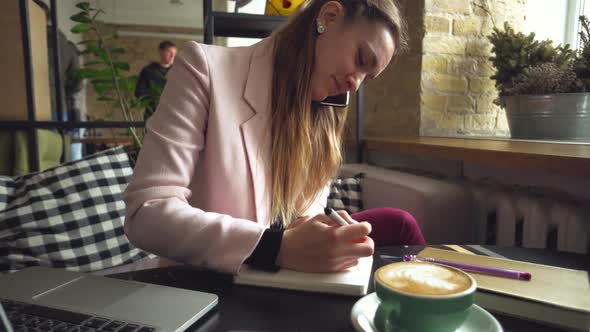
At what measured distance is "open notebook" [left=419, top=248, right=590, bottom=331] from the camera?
1.39ft

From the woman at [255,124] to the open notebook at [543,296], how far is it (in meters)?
0.26

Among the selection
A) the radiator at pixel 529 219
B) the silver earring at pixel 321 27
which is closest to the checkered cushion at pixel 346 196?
the radiator at pixel 529 219

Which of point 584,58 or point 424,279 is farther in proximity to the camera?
point 584,58

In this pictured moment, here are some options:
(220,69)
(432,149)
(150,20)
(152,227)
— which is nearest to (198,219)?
(152,227)

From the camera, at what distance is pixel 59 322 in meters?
0.39

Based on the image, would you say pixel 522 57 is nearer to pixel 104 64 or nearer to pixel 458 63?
pixel 458 63

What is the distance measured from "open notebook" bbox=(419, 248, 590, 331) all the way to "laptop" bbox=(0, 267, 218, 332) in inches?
12.8

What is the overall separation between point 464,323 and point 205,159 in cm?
57

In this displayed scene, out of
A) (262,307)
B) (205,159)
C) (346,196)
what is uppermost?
(205,159)

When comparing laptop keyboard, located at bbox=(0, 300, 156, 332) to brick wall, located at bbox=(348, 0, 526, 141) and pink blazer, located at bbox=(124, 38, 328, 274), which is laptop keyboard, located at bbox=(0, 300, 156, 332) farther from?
brick wall, located at bbox=(348, 0, 526, 141)

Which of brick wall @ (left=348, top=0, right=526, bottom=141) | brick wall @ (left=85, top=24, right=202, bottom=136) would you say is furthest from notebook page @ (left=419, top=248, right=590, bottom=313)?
brick wall @ (left=85, top=24, right=202, bottom=136)

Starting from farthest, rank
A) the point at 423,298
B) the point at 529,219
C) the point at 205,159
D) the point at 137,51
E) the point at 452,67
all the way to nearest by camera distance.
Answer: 1. the point at 137,51
2. the point at 452,67
3. the point at 529,219
4. the point at 205,159
5. the point at 423,298

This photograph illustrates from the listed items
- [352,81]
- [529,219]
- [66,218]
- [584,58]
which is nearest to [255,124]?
[352,81]

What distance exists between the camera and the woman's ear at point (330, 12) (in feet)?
2.71
